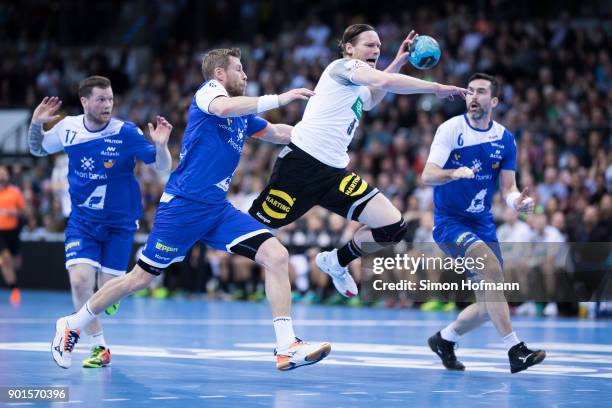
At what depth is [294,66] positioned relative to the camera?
28156mm

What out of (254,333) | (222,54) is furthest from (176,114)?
(222,54)

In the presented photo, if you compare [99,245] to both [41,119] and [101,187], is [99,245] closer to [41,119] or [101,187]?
[101,187]

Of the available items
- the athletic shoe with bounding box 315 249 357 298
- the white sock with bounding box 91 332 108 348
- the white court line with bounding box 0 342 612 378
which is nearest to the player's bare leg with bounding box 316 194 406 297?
the athletic shoe with bounding box 315 249 357 298

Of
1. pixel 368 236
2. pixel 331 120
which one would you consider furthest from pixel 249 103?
pixel 368 236

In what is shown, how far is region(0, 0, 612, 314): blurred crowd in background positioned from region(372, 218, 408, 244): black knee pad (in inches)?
292

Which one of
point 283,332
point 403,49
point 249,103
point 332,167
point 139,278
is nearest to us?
point 249,103

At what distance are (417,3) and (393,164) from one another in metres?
8.45

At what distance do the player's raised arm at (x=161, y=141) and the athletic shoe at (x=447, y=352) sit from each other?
3.14 metres

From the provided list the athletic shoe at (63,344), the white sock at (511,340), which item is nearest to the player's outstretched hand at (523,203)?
the white sock at (511,340)

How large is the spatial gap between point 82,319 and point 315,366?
229cm

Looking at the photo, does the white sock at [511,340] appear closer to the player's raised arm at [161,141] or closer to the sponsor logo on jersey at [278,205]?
the sponsor logo on jersey at [278,205]

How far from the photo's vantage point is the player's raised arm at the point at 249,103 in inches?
358

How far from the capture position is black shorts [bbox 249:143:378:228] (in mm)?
10633

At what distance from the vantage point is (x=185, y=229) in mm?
9758
